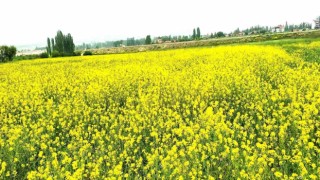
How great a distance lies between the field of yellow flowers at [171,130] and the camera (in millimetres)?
5133

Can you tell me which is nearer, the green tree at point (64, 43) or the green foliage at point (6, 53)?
the green foliage at point (6, 53)

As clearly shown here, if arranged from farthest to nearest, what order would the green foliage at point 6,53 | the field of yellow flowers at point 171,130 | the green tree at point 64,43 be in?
the green tree at point 64,43, the green foliage at point 6,53, the field of yellow flowers at point 171,130

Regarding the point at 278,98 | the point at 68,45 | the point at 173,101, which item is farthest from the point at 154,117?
the point at 68,45

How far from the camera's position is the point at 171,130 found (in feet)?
23.4

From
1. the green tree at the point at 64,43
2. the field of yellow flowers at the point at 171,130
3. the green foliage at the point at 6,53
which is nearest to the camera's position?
the field of yellow flowers at the point at 171,130

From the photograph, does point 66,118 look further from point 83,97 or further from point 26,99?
point 26,99

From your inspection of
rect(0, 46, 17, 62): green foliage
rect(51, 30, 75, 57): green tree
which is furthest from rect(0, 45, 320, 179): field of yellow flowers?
rect(51, 30, 75, 57): green tree

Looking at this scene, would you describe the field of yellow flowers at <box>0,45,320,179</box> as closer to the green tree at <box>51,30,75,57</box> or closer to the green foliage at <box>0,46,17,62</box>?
the green foliage at <box>0,46,17,62</box>

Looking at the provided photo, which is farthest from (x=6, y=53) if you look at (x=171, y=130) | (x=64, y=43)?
(x=171, y=130)

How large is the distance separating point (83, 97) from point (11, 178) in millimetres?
5156

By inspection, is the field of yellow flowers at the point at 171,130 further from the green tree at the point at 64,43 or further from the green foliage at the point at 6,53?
the green tree at the point at 64,43

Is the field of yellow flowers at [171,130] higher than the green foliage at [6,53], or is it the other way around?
the green foliage at [6,53]

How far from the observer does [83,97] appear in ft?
36.7

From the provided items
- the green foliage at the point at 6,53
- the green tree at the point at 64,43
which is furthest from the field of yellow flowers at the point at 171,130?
the green tree at the point at 64,43
